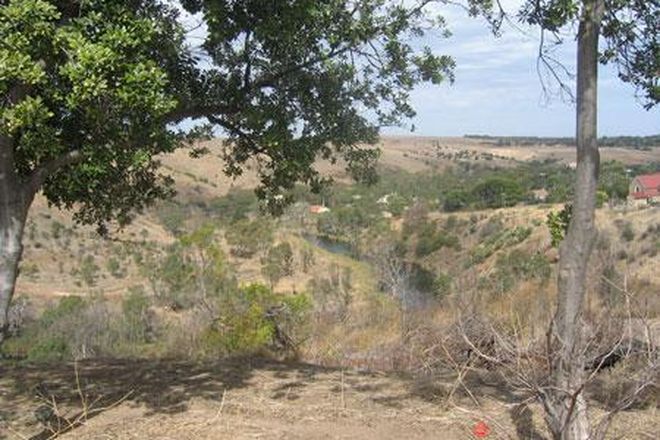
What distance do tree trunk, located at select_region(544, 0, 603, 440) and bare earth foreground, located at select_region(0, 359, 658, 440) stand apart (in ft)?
1.79

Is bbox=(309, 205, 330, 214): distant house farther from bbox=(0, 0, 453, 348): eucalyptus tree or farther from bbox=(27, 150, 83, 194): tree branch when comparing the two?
bbox=(27, 150, 83, 194): tree branch

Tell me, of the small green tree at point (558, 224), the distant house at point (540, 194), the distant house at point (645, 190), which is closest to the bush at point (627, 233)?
the distant house at point (645, 190)

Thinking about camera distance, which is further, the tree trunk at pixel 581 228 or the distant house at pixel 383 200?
the distant house at pixel 383 200

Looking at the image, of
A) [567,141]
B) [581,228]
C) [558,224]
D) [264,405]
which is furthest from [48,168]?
[567,141]

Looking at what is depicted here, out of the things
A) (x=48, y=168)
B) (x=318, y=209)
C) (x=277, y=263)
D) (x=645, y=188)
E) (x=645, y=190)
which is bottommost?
(x=277, y=263)

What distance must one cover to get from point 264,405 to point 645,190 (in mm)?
62767

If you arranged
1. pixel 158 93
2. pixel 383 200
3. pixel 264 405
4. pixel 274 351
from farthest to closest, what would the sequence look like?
pixel 383 200 < pixel 274 351 < pixel 264 405 < pixel 158 93

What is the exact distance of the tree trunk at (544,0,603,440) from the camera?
5641mm

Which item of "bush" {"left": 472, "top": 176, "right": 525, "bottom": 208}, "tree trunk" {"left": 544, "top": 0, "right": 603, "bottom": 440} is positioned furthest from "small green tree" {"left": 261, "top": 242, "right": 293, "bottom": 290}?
"tree trunk" {"left": 544, "top": 0, "right": 603, "bottom": 440}

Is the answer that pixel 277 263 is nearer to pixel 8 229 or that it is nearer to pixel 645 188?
pixel 645 188

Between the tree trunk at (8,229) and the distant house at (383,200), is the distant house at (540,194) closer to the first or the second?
the distant house at (383,200)

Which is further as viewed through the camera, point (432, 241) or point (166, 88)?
point (432, 241)

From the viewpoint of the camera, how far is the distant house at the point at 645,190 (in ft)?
208

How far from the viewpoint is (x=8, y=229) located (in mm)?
6359
